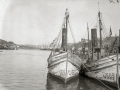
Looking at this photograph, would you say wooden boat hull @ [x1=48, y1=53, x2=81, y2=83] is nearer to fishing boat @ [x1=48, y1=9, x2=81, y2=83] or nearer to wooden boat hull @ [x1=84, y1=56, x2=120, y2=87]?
fishing boat @ [x1=48, y1=9, x2=81, y2=83]

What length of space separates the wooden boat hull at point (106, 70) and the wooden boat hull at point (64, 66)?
127cm

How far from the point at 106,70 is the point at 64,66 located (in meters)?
2.99

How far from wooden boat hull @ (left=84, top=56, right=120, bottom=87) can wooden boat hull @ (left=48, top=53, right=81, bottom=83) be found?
4.17 ft

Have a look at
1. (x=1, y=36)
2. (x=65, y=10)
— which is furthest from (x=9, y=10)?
(x=65, y=10)

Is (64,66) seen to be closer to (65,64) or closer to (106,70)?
(65,64)


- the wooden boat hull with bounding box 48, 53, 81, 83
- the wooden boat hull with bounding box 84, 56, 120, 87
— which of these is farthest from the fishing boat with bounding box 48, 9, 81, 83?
the wooden boat hull with bounding box 84, 56, 120, 87

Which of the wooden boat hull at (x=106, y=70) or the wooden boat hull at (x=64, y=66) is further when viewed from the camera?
the wooden boat hull at (x=64, y=66)

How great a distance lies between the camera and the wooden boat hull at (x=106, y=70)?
30.1ft

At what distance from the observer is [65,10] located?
9.24 meters

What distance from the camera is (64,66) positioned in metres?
10.0

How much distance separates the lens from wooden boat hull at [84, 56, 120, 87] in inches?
362

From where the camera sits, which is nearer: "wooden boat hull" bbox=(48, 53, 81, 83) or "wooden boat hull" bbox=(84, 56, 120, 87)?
"wooden boat hull" bbox=(84, 56, 120, 87)

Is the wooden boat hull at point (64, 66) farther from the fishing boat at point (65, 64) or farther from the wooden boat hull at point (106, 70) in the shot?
the wooden boat hull at point (106, 70)

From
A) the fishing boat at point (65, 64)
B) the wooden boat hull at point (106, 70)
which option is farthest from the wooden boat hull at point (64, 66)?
the wooden boat hull at point (106, 70)
